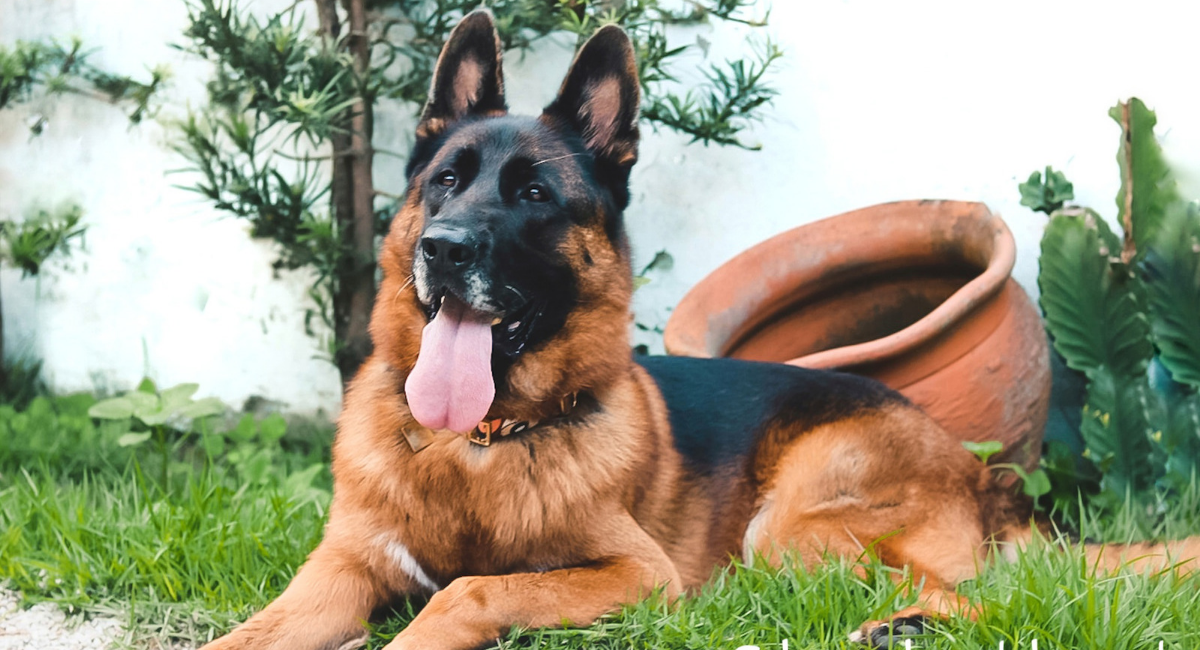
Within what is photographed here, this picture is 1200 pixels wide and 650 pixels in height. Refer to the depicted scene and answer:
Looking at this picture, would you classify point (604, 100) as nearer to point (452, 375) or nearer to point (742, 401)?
point (452, 375)

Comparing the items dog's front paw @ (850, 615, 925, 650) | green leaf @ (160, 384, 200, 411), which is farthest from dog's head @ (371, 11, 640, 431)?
green leaf @ (160, 384, 200, 411)

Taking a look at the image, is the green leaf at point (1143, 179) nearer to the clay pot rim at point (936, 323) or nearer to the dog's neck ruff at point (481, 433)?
the clay pot rim at point (936, 323)

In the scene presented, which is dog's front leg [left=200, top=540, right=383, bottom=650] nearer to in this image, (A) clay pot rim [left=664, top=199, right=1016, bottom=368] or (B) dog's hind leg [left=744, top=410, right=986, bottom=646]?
(B) dog's hind leg [left=744, top=410, right=986, bottom=646]

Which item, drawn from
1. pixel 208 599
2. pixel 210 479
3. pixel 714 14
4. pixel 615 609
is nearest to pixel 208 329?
pixel 210 479

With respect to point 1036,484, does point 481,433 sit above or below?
above

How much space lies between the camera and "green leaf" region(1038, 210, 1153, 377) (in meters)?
3.63

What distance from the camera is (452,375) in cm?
234

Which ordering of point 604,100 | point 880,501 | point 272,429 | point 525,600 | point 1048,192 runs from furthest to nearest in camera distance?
point 272,429
point 1048,192
point 880,501
point 604,100
point 525,600

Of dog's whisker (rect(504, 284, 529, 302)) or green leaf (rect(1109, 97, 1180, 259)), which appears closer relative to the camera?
dog's whisker (rect(504, 284, 529, 302))

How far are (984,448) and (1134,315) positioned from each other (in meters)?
0.89

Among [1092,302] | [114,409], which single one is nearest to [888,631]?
[1092,302]

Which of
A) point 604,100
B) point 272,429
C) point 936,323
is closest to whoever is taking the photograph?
point 604,100

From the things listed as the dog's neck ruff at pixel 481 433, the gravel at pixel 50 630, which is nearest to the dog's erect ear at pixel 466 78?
the dog's neck ruff at pixel 481 433

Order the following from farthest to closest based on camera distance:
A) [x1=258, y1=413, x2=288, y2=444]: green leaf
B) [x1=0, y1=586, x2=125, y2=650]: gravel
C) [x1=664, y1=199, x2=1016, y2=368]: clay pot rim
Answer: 1. [x1=258, y1=413, x2=288, y2=444]: green leaf
2. [x1=664, y1=199, x2=1016, y2=368]: clay pot rim
3. [x1=0, y1=586, x2=125, y2=650]: gravel
